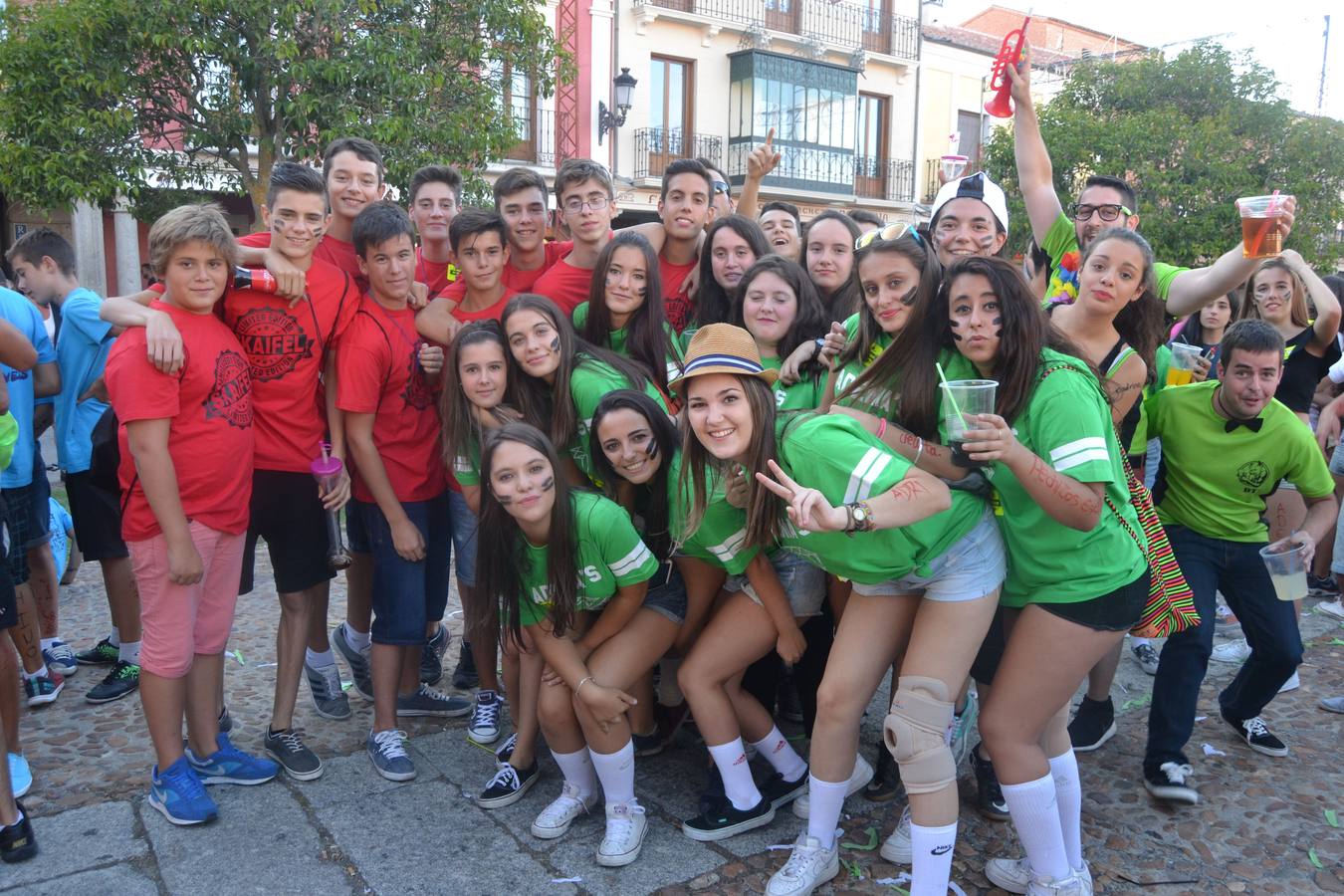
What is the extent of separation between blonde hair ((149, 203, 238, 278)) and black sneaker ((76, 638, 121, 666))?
2421 millimetres

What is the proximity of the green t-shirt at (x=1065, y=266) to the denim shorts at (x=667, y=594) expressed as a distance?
2.01 m

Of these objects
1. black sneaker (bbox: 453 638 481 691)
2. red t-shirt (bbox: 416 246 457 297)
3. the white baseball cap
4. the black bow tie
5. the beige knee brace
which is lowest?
black sneaker (bbox: 453 638 481 691)

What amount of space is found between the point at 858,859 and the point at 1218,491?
79.7 inches

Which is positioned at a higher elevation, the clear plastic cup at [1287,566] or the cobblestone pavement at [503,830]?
the clear plastic cup at [1287,566]

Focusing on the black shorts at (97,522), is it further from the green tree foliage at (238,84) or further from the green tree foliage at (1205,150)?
the green tree foliage at (1205,150)

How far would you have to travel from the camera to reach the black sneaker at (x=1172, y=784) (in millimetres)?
3510

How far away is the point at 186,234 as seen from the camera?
3352 millimetres

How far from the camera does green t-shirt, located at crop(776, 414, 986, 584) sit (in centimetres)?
267

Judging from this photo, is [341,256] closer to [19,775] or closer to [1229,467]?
[19,775]

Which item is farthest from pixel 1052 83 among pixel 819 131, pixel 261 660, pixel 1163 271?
pixel 261 660

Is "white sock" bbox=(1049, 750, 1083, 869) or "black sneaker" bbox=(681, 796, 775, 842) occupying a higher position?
"white sock" bbox=(1049, 750, 1083, 869)

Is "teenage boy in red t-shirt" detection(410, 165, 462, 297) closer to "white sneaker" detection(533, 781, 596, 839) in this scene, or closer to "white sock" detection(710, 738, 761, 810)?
"white sneaker" detection(533, 781, 596, 839)

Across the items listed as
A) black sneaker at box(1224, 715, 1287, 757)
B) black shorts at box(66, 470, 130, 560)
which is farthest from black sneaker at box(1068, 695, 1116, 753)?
black shorts at box(66, 470, 130, 560)

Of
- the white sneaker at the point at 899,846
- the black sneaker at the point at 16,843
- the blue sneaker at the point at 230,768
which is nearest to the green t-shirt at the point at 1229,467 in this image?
the white sneaker at the point at 899,846
